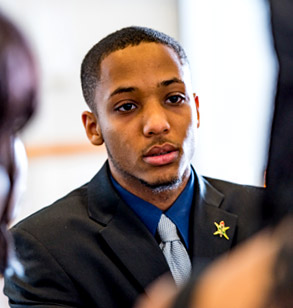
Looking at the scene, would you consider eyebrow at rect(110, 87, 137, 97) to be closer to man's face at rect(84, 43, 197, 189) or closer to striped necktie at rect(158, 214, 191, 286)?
man's face at rect(84, 43, 197, 189)

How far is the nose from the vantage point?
4.86 ft

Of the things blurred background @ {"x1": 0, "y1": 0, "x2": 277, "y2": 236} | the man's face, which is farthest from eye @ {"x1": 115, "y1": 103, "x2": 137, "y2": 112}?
blurred background @ {"x1": 0, "y1": 0, "x2": 277, "y2": 236}

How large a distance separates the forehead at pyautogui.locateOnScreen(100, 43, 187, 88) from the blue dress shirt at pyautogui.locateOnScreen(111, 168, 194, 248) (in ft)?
1.00

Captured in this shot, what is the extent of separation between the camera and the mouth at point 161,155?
1.50 m

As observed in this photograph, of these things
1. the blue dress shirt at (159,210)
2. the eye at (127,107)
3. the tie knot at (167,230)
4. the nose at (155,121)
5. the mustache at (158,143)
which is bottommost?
the tie knot at (167,230)

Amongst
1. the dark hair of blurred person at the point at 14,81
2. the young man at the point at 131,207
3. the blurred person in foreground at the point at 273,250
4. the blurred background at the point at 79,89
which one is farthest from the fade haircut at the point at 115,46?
the blurred background at the point at 79,89

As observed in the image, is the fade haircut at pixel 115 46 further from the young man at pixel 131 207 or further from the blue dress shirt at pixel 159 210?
the blue dress shirt at pixel 159 210

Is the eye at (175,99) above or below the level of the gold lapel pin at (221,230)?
above

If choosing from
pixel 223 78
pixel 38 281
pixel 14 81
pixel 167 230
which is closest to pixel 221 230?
pixel 167 230

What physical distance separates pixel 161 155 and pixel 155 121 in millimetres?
89

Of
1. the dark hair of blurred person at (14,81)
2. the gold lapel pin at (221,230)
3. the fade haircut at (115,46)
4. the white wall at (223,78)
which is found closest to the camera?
the dark hair of blurred person at (14,81)

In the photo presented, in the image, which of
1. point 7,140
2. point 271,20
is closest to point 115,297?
point 7,140

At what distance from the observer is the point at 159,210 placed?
157cm

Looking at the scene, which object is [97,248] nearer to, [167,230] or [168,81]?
[167,230]
